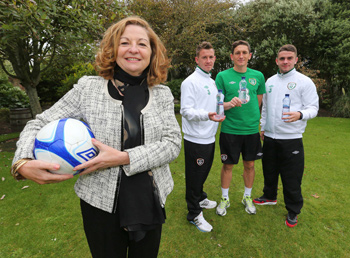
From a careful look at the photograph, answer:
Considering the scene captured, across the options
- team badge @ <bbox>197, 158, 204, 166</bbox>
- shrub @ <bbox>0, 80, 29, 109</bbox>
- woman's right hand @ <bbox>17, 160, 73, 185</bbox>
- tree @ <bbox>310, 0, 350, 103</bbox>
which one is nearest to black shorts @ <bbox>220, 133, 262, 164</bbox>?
team badge @ <bbox>197, 158, 204, 166</bbox>

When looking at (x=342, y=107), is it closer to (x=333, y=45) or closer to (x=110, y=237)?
(x=333, y=45)

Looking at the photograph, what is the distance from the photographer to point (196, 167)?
2898 millimetres

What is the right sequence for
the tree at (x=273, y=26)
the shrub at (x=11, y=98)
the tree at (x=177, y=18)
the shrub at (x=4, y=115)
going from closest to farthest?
the tree at (x=177, y=18) → the shrub at (x=4, y=115) → the shrub at (x=11, y=98) → the tree at (x=273, y=26)

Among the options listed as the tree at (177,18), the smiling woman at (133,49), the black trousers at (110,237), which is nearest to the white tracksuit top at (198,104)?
the smiling woman at (133,49)

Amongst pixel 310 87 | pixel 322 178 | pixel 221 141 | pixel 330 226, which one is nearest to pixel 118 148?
pixel 221 141

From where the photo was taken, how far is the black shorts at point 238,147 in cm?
309

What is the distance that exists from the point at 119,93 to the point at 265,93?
2.58m

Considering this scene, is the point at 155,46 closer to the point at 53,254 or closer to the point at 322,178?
the point at 53,254

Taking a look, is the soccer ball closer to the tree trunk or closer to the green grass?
the green grass

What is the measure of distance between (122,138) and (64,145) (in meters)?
0.35

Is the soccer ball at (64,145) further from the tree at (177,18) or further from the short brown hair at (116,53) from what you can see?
the tree at (177,18)

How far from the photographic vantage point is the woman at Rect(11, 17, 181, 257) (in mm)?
1304

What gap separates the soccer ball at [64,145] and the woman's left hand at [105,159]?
0.23ft

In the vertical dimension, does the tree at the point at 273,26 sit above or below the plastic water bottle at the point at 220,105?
above
